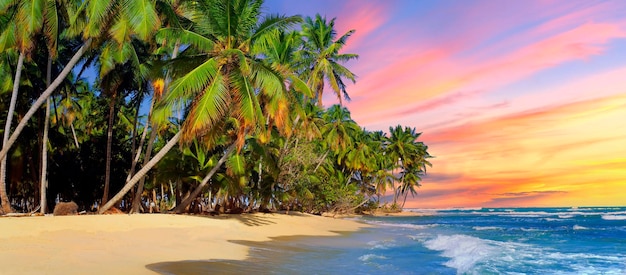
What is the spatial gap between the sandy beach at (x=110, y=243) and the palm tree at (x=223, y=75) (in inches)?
129

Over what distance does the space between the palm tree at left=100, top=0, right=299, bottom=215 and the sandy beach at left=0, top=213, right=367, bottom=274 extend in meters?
3.28

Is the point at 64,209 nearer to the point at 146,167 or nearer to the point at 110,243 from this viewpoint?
the point at 146,167

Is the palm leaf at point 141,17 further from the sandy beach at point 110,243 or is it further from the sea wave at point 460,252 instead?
the sea wave at point 460,252

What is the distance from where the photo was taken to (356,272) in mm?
10609

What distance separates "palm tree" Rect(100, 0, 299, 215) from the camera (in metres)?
15.6

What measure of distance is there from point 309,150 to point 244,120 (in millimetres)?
19261

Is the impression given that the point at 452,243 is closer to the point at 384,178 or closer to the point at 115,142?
the point at 115,142

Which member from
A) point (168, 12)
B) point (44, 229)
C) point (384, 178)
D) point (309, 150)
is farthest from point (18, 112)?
point (384, 178)

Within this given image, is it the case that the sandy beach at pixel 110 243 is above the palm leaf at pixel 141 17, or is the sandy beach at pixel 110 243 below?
below

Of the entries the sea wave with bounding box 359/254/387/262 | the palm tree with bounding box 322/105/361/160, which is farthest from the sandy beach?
the palm tree with bounding box 322/105/361/160

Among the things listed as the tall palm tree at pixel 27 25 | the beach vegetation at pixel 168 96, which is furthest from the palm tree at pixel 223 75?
the tall palm tree at pixel 27 25

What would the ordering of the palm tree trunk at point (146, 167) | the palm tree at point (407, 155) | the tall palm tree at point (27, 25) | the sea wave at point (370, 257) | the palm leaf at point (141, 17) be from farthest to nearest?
the palm tree at point (407, 155) < the palm tree trunk at point (146, 167) < the tall palm tree at point (27, 25) < the palm leaf at point (141, 17) < the sea wave at point (370, 257)

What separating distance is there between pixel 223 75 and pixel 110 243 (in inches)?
305

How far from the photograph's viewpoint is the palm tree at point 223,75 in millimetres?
15625
